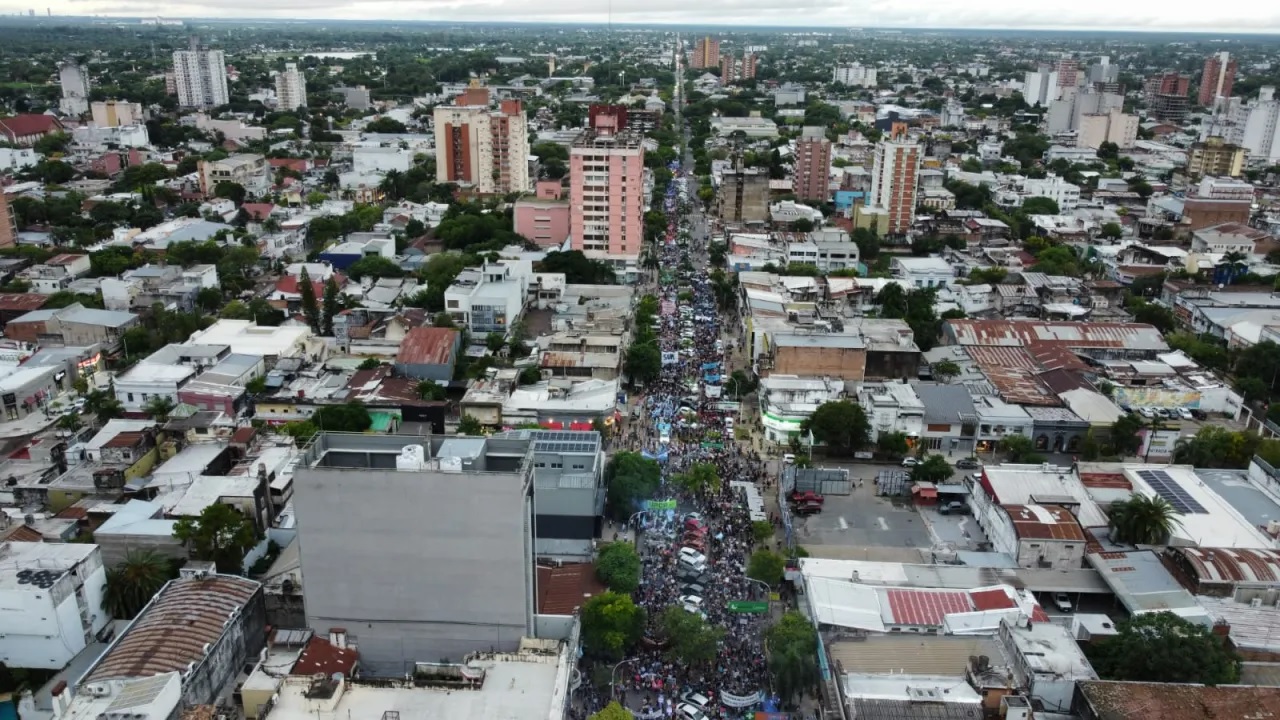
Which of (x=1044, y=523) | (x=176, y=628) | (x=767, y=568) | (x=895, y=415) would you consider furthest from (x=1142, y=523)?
(x=176, y=628)

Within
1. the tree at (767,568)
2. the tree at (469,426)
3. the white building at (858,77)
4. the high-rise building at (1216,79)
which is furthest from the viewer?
the white building at (858,77)

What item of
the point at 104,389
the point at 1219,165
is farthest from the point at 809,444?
the point at 1219,165

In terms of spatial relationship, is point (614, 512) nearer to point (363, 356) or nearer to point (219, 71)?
point (363, 356)

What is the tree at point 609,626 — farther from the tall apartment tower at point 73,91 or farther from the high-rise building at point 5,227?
the tall apartment tower at point 73,91

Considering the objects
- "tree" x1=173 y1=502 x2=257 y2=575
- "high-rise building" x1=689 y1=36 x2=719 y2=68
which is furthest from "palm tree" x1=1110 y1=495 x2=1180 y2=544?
"high-rise building" x1=689 y1=36 x2=719 y2=68

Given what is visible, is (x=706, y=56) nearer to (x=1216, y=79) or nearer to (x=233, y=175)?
(x=1216, y=79)

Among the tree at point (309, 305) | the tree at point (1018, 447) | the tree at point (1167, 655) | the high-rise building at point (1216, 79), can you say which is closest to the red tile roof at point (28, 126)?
the tree at point (309, 305)

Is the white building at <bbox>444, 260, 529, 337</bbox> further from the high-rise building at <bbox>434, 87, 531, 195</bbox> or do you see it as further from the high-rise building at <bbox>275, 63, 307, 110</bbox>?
the high-rise building at <bbox>275, 63, 307, 110</bbox>
